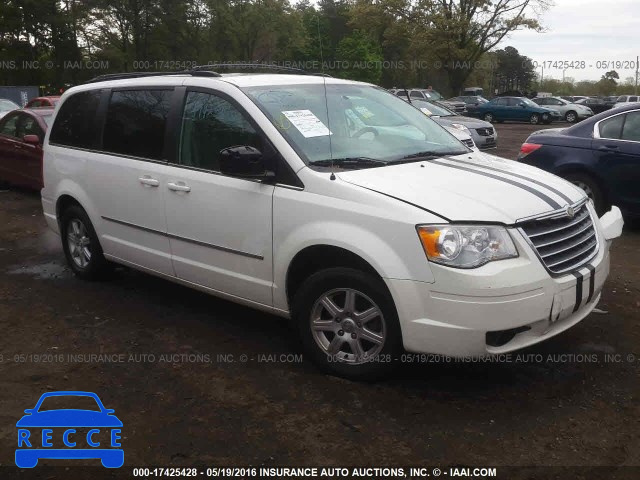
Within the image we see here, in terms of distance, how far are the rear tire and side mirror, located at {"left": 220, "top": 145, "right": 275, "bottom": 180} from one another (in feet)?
16.3

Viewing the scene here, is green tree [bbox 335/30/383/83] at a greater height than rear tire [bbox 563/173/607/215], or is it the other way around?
green tree [bbox 335/30/383/83]

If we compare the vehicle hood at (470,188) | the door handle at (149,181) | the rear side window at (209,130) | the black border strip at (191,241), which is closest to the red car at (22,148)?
the black border strip at (191,241)

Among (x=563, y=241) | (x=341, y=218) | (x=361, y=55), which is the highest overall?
(x=361, y=55)

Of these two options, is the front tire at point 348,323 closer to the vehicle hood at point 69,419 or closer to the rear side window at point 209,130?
the rear side window at point 209,130

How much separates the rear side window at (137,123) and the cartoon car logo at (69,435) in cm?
199

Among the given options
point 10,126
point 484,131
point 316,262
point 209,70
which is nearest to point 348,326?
point 316,262

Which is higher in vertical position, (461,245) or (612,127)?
(612,127)

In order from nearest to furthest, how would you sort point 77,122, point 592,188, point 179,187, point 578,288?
point 578,288, point 179,187, point 77,122, point 592,188

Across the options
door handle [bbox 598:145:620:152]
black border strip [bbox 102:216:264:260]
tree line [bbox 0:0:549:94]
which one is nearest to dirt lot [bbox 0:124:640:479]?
black border strip [bbox 102:216:264:260]

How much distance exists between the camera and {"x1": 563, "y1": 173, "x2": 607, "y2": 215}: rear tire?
7641mm

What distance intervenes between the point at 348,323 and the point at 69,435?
5.32ft

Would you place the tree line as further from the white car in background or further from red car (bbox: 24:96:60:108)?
red car (bbox: 24:96:60:108)

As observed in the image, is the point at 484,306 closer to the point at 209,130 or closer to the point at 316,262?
the point at 316,262

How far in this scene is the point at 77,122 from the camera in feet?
19.2
